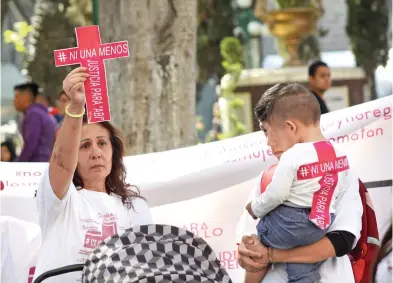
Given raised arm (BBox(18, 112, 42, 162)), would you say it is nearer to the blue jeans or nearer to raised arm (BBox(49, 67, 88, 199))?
raised arm (BBox(49, 67, 88, 199))

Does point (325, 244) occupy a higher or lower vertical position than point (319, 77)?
lower

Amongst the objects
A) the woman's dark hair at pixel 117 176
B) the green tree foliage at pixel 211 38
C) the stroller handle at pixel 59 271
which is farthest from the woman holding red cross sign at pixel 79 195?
the green tree foliage at pixel 211 38

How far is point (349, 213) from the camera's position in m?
4.53

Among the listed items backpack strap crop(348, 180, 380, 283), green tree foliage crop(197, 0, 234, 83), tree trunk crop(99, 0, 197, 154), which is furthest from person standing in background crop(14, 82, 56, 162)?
green tree foliage crop(197, 0, 234, 83)

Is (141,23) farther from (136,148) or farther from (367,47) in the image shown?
(367,47)

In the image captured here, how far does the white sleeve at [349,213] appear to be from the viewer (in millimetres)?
4492

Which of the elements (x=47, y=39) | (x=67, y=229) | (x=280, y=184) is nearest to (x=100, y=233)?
(x=67, y=229)

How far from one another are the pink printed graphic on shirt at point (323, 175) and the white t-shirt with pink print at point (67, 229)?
0.88m

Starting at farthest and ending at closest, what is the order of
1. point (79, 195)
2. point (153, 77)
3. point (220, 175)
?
1. point (153, 77)
2. point (220, 175)
3. point (79, 195)

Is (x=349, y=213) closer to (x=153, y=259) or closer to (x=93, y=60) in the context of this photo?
(x=153, y=259)

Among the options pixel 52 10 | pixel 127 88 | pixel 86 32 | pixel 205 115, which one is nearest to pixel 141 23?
pixel 127 88

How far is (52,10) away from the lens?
2508 centimetres

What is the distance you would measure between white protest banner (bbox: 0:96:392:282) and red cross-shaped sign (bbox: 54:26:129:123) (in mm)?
1262

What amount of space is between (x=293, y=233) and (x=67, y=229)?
1.02m
